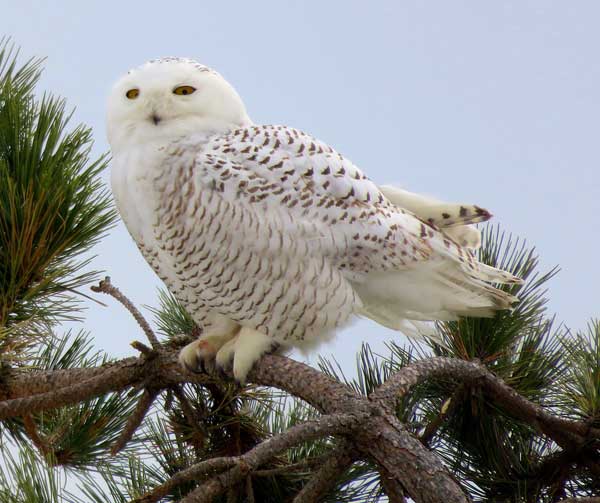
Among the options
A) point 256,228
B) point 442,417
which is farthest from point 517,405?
point 256,228

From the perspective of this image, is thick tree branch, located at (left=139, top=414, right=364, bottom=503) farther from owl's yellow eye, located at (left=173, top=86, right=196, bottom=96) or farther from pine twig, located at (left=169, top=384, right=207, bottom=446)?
owl's yellow eye, located at (left=173, top=86, right=196, bottom=96)

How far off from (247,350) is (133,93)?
2.11 ft

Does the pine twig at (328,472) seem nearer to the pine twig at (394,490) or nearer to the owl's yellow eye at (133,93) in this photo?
the pine twig at (394,490)

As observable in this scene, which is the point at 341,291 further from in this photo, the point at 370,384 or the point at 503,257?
the point at 503,257

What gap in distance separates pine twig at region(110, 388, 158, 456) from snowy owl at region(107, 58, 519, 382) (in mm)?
108

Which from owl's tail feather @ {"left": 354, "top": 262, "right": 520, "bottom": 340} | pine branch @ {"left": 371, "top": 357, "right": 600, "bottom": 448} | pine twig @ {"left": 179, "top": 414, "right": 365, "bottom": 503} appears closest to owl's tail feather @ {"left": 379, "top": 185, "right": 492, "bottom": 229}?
owl's tail feather @ {"left": 354, "top": 262, "right": 520, "bottom": 340}

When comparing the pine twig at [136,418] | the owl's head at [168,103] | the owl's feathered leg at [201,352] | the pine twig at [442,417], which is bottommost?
the pine twig at [442,417]

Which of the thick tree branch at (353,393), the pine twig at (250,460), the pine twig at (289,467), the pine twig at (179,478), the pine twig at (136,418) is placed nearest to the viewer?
the pine twig at (179,478)

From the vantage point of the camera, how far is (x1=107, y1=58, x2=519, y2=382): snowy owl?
204 centimetres

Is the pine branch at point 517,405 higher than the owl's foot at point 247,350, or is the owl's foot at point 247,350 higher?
the owl's foot at point 247,350

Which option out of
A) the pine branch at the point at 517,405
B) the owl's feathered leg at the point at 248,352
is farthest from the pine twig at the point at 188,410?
the pine branch at the point at 517,405

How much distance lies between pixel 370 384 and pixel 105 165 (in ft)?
2.82

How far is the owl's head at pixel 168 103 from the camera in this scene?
6.97 feet

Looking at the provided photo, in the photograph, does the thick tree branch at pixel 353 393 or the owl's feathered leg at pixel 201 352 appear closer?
the thick tree branch at pixel 353 393
